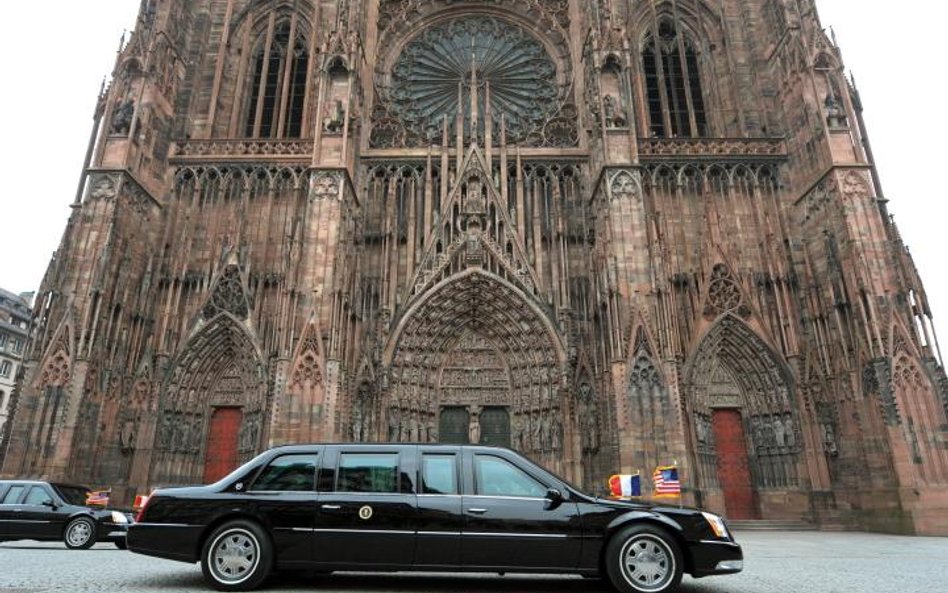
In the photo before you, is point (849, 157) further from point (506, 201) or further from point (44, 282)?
point (44, 282)

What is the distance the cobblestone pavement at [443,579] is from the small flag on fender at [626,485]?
21.3 feet

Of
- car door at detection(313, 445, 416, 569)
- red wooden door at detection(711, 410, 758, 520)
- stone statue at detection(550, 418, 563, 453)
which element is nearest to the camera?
car door at detection(313, 445, 416, 569)

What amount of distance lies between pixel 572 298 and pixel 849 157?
9.81m

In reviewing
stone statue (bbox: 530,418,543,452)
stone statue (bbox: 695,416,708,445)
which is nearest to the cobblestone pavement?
stone statue (bbox: 695,416,708,445)

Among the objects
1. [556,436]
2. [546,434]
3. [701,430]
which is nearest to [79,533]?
[546,434]

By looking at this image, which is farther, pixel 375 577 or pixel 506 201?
pixel 506 201

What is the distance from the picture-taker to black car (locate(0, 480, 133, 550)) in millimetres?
10258

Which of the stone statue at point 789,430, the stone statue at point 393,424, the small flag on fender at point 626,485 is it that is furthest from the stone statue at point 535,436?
the stone statue at point 789,430

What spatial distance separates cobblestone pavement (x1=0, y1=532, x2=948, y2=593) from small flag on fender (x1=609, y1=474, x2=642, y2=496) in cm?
649

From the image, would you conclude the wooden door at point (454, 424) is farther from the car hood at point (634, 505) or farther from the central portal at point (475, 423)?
the car hood at point (634, 505)

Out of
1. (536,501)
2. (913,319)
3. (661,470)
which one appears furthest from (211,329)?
(913,319)

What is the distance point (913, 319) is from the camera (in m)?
16.9

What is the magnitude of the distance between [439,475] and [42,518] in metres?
8.81

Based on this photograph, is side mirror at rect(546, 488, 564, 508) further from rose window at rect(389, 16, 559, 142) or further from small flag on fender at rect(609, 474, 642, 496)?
rose window at rect(389, 16, 559, 142)
